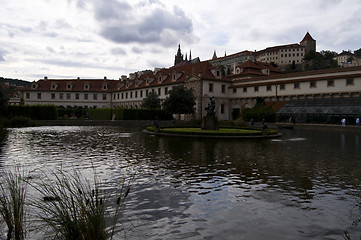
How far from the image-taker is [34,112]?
44.6 metres

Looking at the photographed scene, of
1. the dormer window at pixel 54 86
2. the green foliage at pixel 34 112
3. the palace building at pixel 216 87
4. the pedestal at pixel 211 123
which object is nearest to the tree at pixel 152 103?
the palace building at pixel 216 87

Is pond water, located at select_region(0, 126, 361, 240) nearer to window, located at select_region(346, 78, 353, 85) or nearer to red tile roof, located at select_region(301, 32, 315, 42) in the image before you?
window, located at select_region(346, 78, 353, 85)

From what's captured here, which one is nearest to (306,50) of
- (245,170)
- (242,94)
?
(242,94)

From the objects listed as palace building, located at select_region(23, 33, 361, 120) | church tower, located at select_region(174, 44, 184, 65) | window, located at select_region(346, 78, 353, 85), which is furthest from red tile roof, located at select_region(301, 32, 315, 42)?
window, located at select_region(346, 78, 353, 85)

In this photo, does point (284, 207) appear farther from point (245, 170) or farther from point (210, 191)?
point (245, 170)

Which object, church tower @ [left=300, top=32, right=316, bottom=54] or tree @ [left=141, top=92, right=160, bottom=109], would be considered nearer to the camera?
tree @ [left=141, top=92, right=160, bottom=109]

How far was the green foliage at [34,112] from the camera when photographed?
43.2 meters

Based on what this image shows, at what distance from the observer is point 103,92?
85062 mm

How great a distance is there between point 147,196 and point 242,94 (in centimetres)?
5335

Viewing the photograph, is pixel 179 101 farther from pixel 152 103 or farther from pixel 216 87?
pixel 216 87

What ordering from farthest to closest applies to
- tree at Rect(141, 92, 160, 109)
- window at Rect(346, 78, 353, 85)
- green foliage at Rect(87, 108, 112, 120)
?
tree at Rect(141, 92, 160, 109) < green foliage at Rect(87, 108, 112, 120) < window at Rect(346, 78, 353, 85)

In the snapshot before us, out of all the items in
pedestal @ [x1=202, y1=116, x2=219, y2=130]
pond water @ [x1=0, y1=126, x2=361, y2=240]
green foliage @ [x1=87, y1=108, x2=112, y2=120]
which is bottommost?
pond water @ [x1=0, y1=126, x2=361, y2=240]

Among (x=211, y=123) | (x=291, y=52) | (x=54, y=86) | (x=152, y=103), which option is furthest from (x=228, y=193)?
(x=291, y=52)

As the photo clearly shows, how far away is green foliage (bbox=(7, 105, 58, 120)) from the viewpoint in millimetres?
43188
